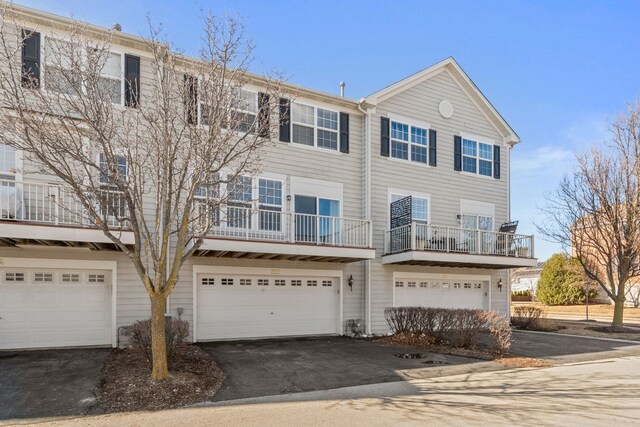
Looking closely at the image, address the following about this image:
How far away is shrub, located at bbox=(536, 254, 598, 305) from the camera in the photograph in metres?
31.7

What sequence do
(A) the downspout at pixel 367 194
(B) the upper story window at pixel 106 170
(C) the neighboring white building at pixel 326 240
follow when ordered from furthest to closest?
(A) the downspout at pixel 367 194 → (C) the neighboring white building at pixel 326 240 → (B) the upper story window at pixel 106 170

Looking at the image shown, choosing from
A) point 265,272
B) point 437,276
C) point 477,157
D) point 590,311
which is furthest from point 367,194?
point 590,311

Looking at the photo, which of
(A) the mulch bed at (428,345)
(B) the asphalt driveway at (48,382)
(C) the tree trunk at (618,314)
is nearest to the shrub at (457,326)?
(A) the mulch bed at (428,345)

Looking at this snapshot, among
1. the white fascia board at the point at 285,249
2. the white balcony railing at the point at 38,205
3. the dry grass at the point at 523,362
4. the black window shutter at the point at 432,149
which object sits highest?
the black window shutter at the point at 432,149

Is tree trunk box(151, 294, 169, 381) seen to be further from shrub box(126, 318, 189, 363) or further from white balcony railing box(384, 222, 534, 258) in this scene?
white balcony railing box(384, 222, 534, 258)

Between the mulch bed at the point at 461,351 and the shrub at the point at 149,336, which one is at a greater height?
the shrub at the point at 149,336

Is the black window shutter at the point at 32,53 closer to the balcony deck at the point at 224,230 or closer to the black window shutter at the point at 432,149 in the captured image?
the balcony deck at the point at 224,230

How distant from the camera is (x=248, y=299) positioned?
1341 centimetres

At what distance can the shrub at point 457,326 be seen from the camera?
38.9 ft

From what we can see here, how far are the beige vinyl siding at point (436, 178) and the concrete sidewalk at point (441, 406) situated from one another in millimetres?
6849

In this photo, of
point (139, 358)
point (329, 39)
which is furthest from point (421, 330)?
point (329, 39)

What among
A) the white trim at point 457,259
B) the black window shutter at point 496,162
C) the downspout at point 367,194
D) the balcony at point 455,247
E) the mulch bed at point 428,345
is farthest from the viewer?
the black window shutter at point 496,162

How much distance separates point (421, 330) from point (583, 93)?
10484mm

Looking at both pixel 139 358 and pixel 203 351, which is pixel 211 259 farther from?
pixel 139 358
